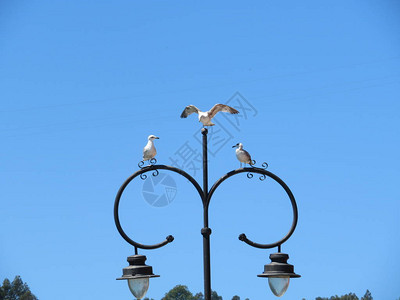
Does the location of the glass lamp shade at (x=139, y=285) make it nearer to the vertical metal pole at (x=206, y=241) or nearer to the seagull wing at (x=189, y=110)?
the vertical metal pole at (x=206, y=241)

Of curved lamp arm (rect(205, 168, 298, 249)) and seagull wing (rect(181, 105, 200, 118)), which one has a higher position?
seagull wing (rect(181, 105, 200, 118))

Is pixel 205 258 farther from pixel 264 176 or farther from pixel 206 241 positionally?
pixel 264 176

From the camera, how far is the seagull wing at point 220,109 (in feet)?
33.4

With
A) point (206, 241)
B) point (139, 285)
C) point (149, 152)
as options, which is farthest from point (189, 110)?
point (139, 285)

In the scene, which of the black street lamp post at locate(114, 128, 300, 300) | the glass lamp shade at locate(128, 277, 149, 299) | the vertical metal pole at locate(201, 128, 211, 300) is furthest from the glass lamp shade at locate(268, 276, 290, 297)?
the glass lamp shade at locate(128, 277, 149, 299)

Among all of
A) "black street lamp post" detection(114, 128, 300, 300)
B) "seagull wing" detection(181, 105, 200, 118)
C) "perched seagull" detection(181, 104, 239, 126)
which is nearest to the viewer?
"black street lamp post" detection(114, 128, 300, 300)

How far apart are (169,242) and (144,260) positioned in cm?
39

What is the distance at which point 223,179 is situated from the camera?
9.63m

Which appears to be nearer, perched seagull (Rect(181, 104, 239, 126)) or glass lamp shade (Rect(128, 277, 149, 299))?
glass lamp shade (Rect(128, 277, 149, 299))

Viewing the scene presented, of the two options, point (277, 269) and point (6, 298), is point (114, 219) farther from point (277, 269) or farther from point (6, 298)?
point (6, 298)

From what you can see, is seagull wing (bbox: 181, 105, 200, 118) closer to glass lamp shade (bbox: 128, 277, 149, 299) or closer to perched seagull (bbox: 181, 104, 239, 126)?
perched seagull (bbox: 181, 104, 239, 126)

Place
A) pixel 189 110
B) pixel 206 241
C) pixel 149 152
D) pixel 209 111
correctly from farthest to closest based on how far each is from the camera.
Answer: pixel 189 110, pixel 209 111, pixel 149 152, pixel 206 241

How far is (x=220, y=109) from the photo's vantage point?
A: 10.3 meters

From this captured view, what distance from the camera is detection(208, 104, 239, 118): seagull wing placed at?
401 inches
